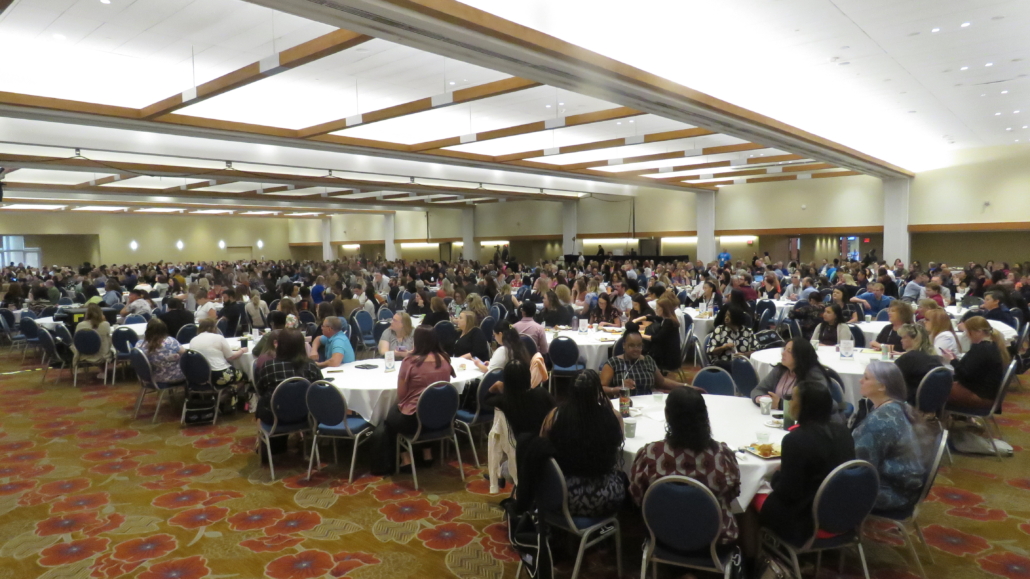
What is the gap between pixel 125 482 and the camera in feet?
17.5

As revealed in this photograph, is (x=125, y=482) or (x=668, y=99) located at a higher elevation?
(x=668, y=99)

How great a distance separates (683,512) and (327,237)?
36.8 meters

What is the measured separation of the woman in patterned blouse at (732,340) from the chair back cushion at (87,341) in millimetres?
8219

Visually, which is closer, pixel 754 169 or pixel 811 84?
pixel 811 84

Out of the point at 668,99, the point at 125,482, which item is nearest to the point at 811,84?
the point at 668,99

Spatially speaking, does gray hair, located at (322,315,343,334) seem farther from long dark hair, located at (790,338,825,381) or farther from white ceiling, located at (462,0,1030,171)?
long dark hair, located at (790,338,825,381)

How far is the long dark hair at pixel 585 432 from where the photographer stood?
10.8ft

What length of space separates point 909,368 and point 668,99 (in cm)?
438

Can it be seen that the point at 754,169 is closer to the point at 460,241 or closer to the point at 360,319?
the point at 360,319

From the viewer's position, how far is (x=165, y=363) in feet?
23.1

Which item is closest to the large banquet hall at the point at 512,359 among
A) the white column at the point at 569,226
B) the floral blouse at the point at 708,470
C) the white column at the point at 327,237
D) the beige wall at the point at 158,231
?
the floral blouse at the point at 708,470

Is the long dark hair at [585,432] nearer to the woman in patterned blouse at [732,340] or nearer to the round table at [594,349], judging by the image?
the woman in patterned blouse at [732,340]

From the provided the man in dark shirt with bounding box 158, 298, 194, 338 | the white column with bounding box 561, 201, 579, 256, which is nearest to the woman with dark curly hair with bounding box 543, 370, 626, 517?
the man in dark shirt with bounding box 158, 298, 194, 338

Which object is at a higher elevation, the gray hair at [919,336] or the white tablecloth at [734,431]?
the gray hair at [919,336]
